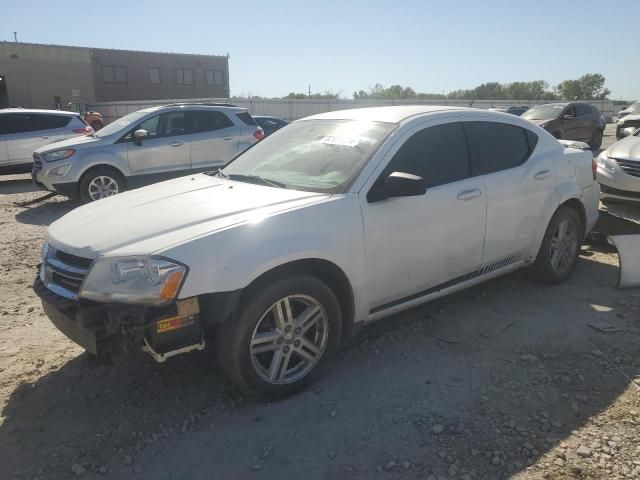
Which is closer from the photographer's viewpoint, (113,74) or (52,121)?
(52,121)

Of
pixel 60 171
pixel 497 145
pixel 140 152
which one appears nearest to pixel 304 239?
pixel 497 145

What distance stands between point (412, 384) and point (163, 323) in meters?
1.62

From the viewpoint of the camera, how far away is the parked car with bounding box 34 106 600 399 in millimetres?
2797

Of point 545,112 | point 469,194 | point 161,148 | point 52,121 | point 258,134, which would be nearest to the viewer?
point 469,194

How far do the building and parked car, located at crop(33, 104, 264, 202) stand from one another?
33.9m

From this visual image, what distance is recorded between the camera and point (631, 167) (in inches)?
271

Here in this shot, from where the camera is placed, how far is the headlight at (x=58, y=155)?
30.0ft

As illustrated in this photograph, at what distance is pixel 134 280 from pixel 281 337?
35.8 inches

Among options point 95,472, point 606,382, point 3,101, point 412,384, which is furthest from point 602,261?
point 3,101

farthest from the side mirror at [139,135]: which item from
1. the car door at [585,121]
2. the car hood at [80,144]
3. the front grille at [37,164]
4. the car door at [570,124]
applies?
the car door at [585,121]

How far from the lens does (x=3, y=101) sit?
38625 mm

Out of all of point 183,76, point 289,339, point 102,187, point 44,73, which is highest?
point 183,76

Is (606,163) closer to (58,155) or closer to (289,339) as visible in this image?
(289,339)

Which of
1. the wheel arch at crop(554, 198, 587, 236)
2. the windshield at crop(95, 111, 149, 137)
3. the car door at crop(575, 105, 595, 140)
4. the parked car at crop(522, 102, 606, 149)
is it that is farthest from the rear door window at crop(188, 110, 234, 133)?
the car door at crop(575, 105, 595, 140)
